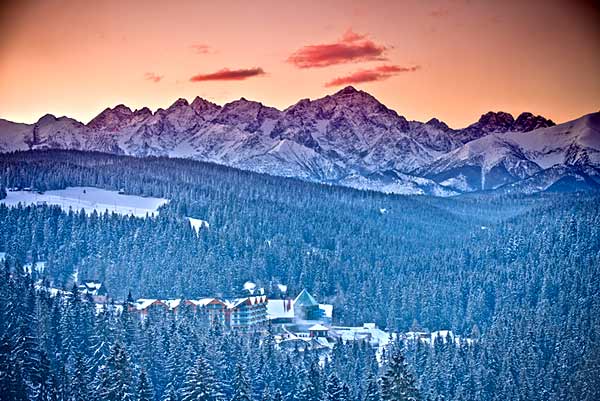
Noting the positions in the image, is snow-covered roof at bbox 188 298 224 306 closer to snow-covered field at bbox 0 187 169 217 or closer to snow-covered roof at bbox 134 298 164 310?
snow-covered roof at bbox 134 298 164 310

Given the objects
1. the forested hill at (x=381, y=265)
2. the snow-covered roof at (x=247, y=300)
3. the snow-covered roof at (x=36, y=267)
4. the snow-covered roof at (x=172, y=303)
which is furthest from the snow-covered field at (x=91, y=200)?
the snow-covered roof at (x=247, y=300)

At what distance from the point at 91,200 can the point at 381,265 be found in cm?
5173

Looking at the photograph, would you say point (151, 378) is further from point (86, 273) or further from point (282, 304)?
point (86, 273)

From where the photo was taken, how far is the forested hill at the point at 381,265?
88.4 meters

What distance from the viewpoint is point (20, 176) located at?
17488cm

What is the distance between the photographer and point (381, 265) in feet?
474

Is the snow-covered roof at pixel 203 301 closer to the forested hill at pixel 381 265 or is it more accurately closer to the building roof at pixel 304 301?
the forested hill at pixel 381 265

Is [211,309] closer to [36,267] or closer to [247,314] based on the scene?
[247,314]

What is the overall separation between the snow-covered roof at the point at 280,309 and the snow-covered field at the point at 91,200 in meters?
45.5

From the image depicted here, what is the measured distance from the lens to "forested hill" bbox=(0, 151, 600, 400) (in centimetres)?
8844

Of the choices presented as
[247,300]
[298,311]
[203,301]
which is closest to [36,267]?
[203,301]

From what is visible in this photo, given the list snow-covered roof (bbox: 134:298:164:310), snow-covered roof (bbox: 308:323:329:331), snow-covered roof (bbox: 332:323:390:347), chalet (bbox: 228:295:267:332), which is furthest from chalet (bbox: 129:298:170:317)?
snow-covered roof (bbox: 332:323:390:347)

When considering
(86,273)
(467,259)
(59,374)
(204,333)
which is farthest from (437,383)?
(467,259)

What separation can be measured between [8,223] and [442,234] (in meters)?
84.7
